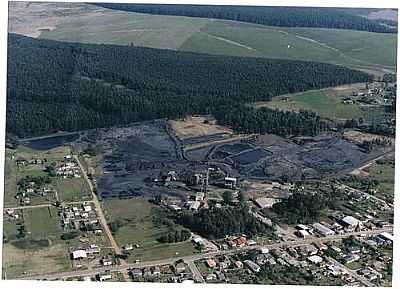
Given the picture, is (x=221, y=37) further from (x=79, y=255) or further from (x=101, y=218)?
(x=79, y=255)

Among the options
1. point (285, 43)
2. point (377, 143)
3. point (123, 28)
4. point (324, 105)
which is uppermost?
point (123, 28)

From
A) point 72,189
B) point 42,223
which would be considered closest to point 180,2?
point 72,189

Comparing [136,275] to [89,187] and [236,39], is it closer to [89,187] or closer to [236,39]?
[89,187]

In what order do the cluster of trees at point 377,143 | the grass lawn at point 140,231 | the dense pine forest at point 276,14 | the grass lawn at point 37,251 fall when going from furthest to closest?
the dense pine forest at point 276,14, the cluster of trees at point 377,143, the grass lawn at point 140,231, the grass lawn at point 37,251

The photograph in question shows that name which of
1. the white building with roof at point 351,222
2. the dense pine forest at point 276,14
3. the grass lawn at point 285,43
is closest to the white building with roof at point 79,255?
the white building with roof at point 351,222

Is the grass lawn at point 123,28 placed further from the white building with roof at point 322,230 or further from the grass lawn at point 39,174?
the white building with roof at point 322,230

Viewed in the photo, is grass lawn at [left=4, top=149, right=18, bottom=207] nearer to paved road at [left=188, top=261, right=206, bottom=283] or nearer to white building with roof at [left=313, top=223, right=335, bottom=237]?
paved road at [left=188, top=261, right=206, bottom=283]

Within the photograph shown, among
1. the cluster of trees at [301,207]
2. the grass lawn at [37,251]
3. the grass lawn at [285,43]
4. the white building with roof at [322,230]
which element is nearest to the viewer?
the grass lawn at [37,251]
